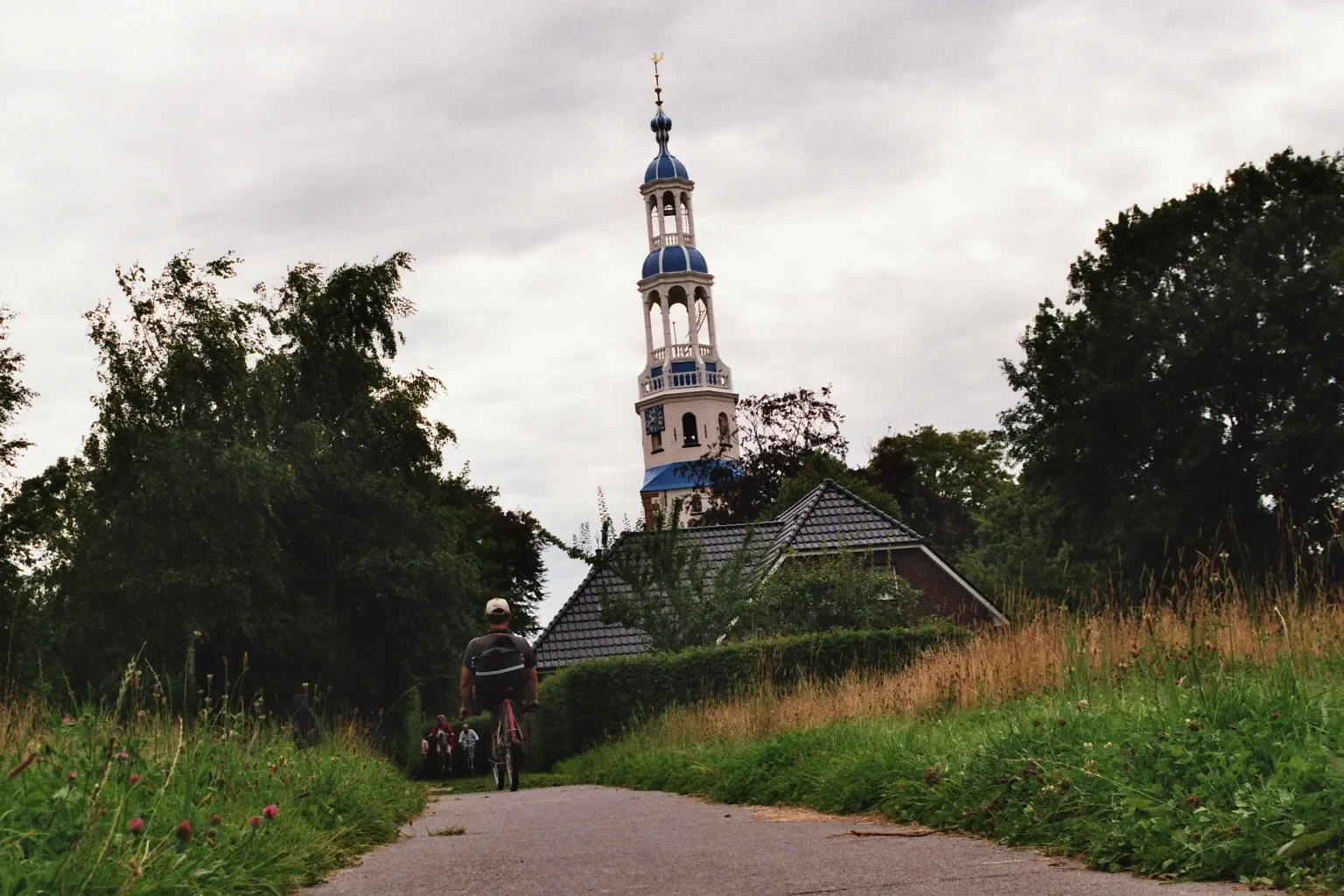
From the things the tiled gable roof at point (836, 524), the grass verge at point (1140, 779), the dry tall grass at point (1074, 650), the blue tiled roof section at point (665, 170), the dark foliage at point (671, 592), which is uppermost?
the blue tiled roof section at point (665, 170)

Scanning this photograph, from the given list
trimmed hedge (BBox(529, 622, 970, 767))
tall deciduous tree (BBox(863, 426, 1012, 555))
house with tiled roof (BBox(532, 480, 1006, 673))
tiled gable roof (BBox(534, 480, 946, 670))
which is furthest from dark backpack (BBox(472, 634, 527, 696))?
tall deciduous tree (BBox(863, 426, 1012, 555))

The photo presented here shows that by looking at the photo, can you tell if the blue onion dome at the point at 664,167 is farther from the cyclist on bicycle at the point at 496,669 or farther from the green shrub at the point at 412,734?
the cyclist on bicycle at the point at 496,669

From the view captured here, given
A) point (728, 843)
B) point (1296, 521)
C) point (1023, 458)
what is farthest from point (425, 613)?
point (728, 843)

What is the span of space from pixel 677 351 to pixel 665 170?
1056 centimetres

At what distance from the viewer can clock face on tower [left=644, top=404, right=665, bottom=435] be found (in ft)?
295

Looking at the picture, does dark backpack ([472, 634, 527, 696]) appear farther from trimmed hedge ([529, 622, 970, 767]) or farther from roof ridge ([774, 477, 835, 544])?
roof ridge ([774, 477, 835, 544])

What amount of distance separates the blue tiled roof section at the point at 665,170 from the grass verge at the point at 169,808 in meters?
79.4

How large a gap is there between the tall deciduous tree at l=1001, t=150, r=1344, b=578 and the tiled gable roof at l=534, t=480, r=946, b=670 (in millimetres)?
5087

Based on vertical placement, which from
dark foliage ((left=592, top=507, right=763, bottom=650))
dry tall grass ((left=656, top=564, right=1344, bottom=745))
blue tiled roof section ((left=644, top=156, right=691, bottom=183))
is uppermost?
blue tiled roof section ((left=644, top=156, right=691, bottom=183))

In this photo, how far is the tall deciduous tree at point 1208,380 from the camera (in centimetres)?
3584

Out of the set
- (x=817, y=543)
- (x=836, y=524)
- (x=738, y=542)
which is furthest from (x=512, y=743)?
(x=836, y=524)

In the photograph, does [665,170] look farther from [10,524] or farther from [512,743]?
[512,743]

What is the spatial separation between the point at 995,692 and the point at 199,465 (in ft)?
93.1

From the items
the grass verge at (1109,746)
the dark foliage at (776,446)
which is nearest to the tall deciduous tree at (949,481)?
the dark foliage at (776,446)
